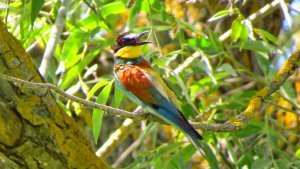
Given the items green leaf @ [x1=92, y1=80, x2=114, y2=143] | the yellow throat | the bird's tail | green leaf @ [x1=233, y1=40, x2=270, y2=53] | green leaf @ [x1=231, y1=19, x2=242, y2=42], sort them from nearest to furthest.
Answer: the bird's tail
green leaf @ [x1=92, y1=80, x2=114, y2=143]
green leaf @ [x1=231, y1=19, x2=242, y2=42]
the yellow throat
green leaf @ [x1=233, y1=40, x2=270, y2=53]

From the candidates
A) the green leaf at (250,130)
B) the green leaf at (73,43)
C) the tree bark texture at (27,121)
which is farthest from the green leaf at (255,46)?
the tree bark texture at (27,121)

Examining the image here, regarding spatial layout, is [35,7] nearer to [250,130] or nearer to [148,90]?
[148,90]

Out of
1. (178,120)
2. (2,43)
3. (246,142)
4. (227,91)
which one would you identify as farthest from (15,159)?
(227,91)

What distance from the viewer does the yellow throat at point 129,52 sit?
281 cm

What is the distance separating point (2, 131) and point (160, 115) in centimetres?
47

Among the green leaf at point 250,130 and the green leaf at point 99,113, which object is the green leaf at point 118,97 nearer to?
the green leaf at point 99,113

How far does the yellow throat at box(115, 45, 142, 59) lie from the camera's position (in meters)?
2.81

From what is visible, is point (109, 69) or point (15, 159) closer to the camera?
point (15, 159)

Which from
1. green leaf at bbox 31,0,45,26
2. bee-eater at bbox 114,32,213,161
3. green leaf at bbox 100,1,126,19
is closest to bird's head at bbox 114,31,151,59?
bee-eater at bbox 114,32,213,161

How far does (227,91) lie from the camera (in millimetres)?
4145

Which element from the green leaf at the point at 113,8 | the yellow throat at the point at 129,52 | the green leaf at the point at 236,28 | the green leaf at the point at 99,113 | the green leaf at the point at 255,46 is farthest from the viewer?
the green leaf at the point at 255,46

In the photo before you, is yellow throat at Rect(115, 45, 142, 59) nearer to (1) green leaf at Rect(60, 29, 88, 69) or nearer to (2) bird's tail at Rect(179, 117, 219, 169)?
(1) green leaf at Rect(60, 29, 88, 69)

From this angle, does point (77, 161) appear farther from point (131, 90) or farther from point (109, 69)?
point (109, 69)

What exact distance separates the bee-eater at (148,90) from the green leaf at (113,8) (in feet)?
0.52
